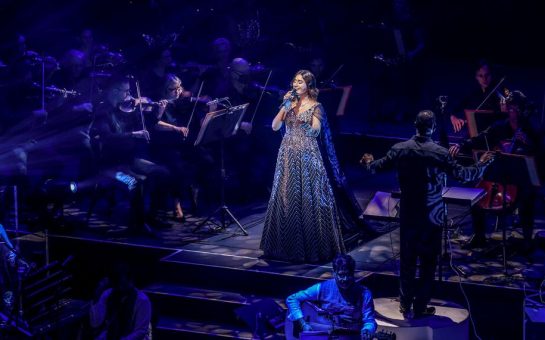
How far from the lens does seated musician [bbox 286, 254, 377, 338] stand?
7707mm

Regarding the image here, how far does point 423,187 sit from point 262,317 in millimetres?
1718

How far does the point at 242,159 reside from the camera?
11.8 m

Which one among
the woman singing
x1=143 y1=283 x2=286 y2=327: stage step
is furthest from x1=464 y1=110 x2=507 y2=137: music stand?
x1=143 y1=283 x2=286 y2=327: stage step

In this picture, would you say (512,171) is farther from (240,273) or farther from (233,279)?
(233,279)

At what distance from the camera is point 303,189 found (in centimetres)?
944

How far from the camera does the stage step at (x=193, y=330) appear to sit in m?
9.10

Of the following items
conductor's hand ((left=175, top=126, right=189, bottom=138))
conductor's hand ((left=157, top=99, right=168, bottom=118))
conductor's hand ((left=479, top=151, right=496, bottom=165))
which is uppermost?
conductor's hand ((left=157, top=99, right=168, bottom=118))

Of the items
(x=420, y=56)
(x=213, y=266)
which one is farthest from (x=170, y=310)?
(x=420, y=56)

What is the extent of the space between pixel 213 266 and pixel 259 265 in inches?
17.6

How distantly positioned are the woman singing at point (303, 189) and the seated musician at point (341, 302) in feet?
5.17

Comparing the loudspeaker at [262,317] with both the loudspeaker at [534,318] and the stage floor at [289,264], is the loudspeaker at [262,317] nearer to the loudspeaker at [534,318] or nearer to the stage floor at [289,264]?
the stage floor at [289,264]

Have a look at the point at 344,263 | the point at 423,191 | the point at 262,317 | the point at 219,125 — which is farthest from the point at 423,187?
the point at 219,125

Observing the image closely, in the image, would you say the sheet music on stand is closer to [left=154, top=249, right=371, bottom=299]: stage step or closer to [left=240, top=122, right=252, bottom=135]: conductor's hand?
[left=240, top=122, right=252, bottom=135]: conductor's hand

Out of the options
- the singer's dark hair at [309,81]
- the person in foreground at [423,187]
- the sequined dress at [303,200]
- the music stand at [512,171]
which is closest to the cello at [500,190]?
the music stand at [512,171]
